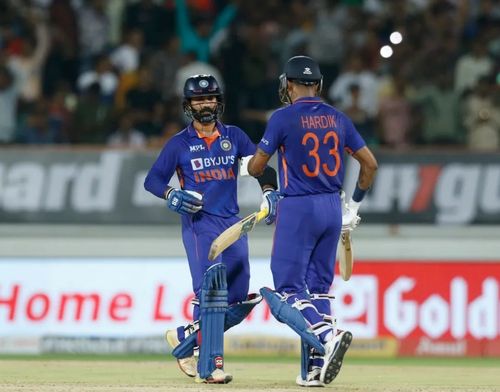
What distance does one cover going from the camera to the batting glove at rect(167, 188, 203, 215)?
1030 centimetres

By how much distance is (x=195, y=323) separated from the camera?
10.7 metres

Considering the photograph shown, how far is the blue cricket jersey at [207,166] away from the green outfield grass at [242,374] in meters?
1.34

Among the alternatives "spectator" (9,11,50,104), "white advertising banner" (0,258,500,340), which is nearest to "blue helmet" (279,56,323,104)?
"white advertising banner" (0,258,500,340)

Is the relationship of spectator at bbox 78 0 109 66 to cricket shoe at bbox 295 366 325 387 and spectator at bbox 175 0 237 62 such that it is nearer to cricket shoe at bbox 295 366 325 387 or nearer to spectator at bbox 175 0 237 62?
spectator at bbox 175 0 237 62

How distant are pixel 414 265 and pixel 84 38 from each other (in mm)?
7112

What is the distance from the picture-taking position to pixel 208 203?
10.5 meters

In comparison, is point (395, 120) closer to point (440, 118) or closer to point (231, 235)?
point (440, 118)

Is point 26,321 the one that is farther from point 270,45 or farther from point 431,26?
point 431,26

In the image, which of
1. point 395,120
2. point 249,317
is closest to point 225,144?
point 249,317

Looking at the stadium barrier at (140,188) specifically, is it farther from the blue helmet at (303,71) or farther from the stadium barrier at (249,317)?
the blue helmet at (303,71)

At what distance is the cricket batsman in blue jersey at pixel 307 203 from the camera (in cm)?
993

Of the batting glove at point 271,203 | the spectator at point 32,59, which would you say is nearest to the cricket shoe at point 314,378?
A: the batting glove at point 271,203

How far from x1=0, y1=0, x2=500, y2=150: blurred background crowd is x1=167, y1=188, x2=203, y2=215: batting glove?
701 cm

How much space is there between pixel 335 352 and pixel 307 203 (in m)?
1.06
